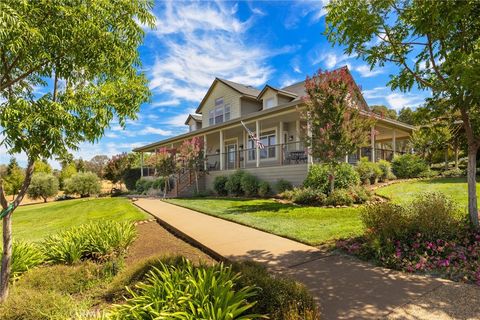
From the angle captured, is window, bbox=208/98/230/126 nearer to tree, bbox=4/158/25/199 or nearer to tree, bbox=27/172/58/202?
tree, bbox=27/172/58/202

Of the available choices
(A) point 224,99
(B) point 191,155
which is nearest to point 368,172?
(B) point 191,155

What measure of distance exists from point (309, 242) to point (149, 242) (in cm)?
410

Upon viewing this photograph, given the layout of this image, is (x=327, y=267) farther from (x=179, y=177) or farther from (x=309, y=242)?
(x=179, y=177)

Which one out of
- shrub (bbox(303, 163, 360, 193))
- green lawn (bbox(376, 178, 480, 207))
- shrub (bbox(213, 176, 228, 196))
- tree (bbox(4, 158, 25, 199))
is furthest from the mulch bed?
tree (bbox(4, 158, 25, 199))

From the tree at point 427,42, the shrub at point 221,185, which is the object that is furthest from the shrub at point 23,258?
the shrub at point 221,185

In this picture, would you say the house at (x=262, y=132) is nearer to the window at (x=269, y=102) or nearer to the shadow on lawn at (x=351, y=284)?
the window at (x=269, y=102)

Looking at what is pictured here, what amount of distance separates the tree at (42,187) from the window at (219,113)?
18.6 metres

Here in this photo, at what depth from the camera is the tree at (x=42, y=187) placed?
2814 cm

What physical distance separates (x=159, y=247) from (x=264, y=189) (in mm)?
8699

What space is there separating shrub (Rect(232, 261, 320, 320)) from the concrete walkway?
0.51 m

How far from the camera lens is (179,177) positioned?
70.3 feet

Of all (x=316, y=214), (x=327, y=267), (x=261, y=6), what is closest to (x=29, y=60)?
(x=327, y=267)

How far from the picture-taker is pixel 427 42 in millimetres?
6113

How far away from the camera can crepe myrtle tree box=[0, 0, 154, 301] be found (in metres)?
3.15
